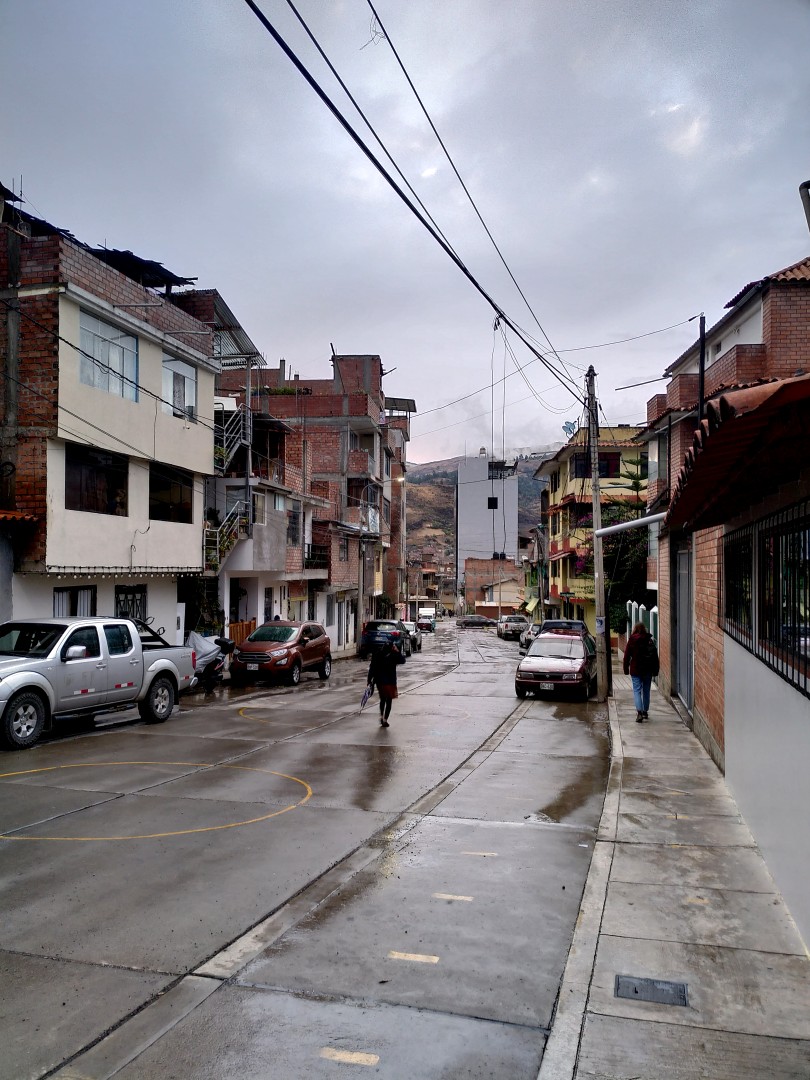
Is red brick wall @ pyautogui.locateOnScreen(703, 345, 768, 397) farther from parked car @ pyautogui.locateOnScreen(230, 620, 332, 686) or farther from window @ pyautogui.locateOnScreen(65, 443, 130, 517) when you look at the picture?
window @ pyautogui.locateOnScreen(65, 443, 130, 517)

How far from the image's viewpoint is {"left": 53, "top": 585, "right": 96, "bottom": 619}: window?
18.6 meters

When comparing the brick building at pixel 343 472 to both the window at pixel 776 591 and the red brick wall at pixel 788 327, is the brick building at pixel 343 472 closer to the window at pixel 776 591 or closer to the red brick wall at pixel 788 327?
the red brick wall at pixel 788 327

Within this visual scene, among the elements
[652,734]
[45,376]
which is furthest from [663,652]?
[45,376]

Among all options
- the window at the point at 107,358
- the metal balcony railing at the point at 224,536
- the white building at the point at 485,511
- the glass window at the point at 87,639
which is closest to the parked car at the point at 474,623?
the white building at the point at 485,511

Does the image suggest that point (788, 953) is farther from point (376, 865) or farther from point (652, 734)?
point (652, 734)

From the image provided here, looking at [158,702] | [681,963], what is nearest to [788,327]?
[158,702]

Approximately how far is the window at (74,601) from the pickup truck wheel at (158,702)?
4.71m

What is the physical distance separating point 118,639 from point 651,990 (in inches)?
434

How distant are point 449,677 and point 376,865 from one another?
20.0 m

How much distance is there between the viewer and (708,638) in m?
12.2

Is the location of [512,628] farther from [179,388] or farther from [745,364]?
[745,364]

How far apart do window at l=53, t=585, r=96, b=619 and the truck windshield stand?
5631 millimetres

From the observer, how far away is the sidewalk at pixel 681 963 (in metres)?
3.98

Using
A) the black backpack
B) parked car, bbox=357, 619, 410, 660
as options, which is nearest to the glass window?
the black backpack
